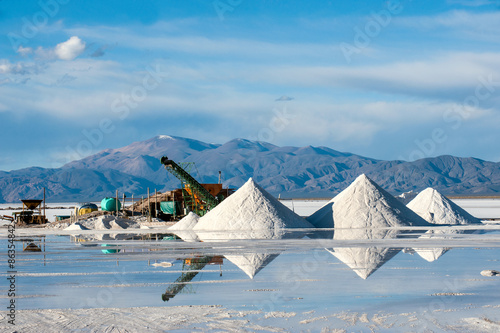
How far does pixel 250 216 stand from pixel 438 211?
14528 millimetres

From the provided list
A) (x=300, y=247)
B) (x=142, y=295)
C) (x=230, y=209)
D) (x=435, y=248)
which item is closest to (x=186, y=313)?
(x=142, y=295)

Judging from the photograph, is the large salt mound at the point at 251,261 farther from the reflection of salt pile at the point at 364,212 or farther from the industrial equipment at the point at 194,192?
the industrial equipment at the point at 194,192

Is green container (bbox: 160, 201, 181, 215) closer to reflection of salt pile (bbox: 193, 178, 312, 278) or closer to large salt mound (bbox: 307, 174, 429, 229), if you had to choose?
reflection of salt pile (bbox: 193, 178, 312, 278)

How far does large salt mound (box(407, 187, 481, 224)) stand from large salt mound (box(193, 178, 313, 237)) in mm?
10576

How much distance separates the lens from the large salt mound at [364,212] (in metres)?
30.5

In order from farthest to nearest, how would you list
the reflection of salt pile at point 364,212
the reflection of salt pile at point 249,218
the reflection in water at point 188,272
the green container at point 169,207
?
the green container at point 169,207
the reflection of salt pile at point 364,212
the reflection of salt pile at point 249,218
the reflection in water at point 188,272

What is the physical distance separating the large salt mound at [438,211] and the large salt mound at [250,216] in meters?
10.6

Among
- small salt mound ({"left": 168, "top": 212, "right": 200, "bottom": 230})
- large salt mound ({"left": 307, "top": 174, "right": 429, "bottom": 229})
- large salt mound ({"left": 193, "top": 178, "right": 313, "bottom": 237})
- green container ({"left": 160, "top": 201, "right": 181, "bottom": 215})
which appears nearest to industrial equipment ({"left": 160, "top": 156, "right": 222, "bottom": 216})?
green container ({"left": 160, "top": 201, "right": 181, "bottom": 215})

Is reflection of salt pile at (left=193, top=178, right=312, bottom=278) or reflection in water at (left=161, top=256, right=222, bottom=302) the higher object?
reflection of salt pile at (left=193, top=178, right=312, bottom=278)

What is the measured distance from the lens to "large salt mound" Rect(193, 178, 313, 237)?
28.4 meters

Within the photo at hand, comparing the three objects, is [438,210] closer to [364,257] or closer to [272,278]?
[364,257]

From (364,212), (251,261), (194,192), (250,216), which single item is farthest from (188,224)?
(251,261)

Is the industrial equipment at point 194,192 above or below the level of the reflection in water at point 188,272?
above

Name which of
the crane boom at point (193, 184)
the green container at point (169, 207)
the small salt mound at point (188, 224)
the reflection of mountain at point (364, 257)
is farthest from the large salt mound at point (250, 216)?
the green container at point (169, 207)
